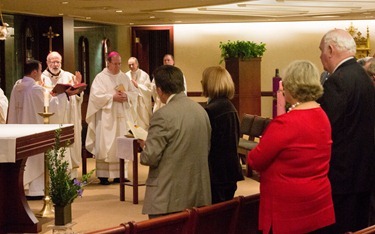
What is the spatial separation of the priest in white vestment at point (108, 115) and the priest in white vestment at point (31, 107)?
142cm

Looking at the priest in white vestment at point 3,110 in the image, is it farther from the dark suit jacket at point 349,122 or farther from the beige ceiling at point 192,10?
the dark suit jacket at point 349,122

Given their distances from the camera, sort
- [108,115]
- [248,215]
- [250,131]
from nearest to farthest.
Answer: [248,215] → [108,115] → [250,131]

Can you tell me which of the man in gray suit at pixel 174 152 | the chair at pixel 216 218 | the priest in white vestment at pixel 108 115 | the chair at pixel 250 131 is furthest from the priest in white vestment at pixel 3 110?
the chair at pixel 216 218

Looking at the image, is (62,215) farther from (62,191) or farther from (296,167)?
(296,167)

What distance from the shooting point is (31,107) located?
9.62m

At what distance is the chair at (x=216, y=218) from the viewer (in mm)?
4477

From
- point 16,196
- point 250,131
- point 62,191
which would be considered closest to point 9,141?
point 62,191

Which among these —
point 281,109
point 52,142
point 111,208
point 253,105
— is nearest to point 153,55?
point 253,105

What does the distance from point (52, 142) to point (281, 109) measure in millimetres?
3451

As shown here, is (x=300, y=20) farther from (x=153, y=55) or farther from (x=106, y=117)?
(x=106, y=117)

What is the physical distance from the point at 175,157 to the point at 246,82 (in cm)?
1395

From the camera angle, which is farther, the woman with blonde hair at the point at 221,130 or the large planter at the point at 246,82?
the large planter at the point at 246,82

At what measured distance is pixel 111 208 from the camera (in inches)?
369

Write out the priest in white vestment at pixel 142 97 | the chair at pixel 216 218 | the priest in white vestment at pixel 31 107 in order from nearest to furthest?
the chair at pixel 216 218, the priest in white vestment at pixel 31 107, the priest in white vestment at pixel 142 97
